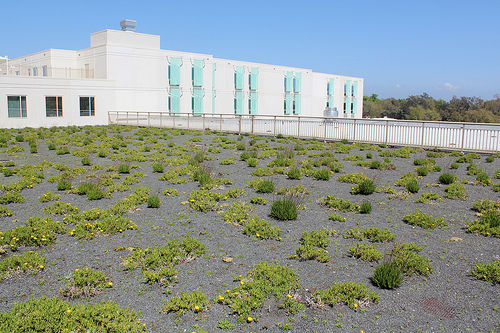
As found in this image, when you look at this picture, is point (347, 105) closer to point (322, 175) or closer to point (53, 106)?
point (53, 106)

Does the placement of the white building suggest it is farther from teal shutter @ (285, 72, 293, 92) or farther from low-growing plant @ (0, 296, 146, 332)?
low-growing plant @ (0, 296, 146, 332)

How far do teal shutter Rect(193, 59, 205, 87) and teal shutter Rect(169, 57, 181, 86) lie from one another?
1.76 metres

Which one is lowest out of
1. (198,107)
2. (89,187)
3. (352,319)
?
(352,319)

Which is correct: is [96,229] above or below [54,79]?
below

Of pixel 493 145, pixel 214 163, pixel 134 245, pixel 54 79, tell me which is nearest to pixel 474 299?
pixel 134 245

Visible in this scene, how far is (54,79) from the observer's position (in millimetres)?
32656

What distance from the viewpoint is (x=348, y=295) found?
4.79 meters

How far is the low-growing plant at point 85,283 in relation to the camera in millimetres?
4800

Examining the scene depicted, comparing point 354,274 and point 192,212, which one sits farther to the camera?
point 192,212

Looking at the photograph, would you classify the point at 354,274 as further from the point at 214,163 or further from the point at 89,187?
the point at 214,163

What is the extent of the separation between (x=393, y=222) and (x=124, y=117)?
3232 centimetres

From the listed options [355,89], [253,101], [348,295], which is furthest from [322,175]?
[355,89]

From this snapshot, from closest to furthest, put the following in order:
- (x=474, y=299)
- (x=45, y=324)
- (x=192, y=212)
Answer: (x=45, y=324)
(x=474, y=299)
(x=192, y=212)

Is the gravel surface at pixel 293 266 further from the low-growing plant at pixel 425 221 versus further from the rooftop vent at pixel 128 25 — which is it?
the rooftop vent at pixel 128 25
